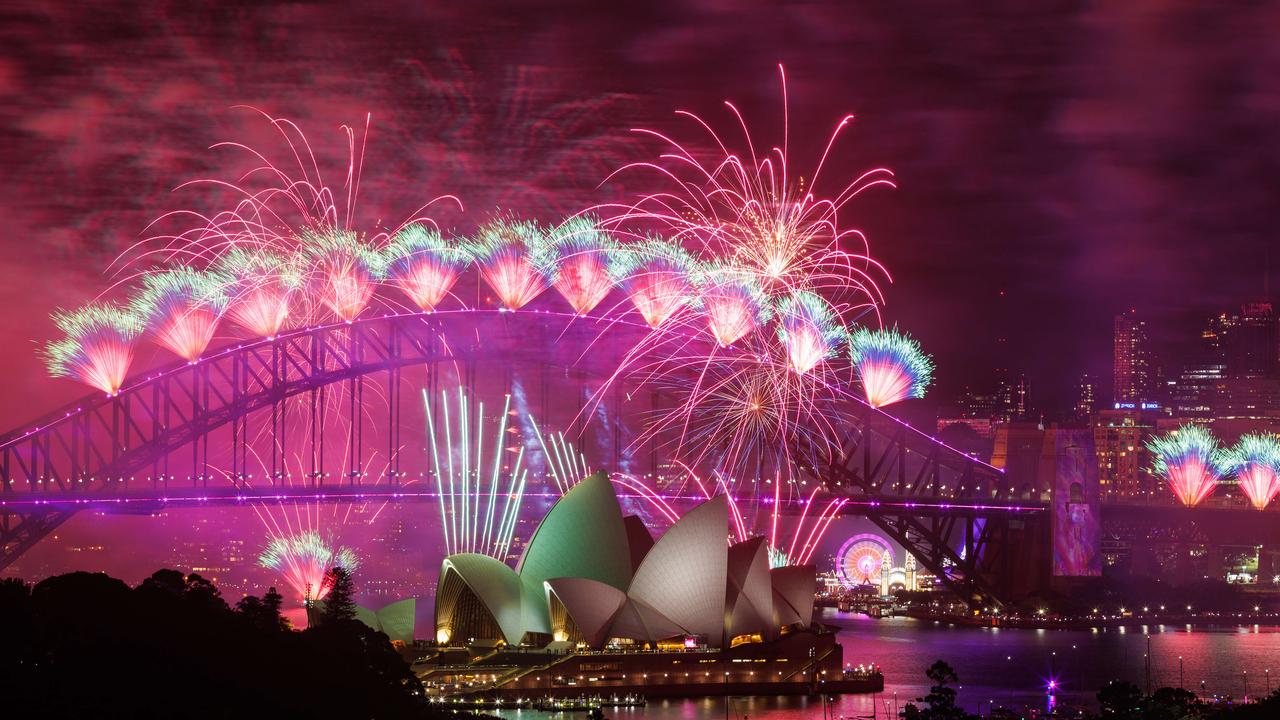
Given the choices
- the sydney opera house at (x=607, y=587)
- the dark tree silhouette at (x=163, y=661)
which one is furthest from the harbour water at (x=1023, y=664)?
the dark tree silhouette at (x=163, y=661)

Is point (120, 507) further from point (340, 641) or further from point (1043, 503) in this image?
point (1043, 503)

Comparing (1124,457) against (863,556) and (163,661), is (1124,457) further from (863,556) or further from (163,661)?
(163,661)

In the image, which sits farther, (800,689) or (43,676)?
(800,689)

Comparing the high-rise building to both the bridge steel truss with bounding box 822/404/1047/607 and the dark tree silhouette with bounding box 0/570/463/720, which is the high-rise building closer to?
the bridge steel truss with bounding box 822/404/1047/607

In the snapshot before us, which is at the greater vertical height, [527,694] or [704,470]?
[704,470]

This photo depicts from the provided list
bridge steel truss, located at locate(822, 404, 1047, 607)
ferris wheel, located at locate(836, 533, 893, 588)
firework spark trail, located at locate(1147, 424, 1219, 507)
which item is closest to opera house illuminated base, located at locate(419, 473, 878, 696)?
bridge steel truss, located at locate(822, 404, 1047, 607)

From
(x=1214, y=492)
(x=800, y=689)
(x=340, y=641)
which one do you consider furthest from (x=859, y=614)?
(x=340, y=641)
